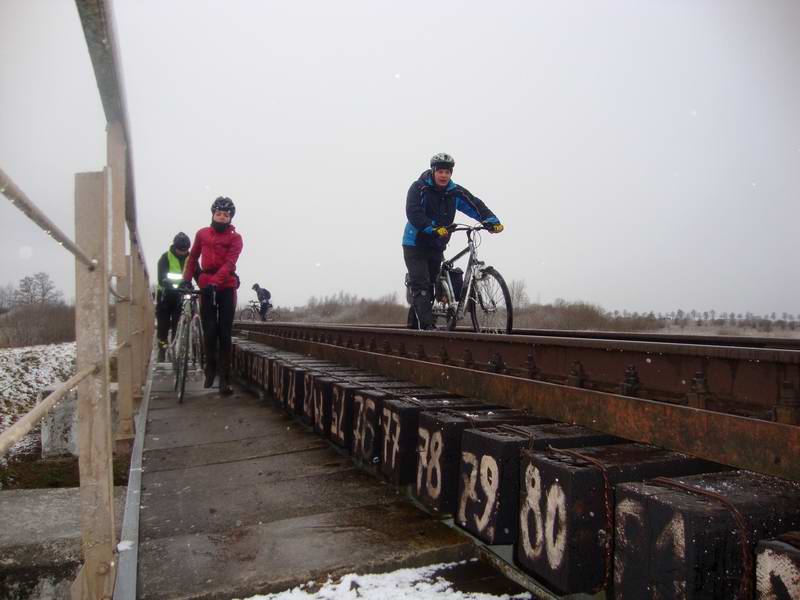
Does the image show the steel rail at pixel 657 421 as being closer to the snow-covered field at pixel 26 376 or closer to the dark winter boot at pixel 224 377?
the dark winter boot at pixel 224 377

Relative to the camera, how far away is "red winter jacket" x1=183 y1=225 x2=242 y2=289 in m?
6.73

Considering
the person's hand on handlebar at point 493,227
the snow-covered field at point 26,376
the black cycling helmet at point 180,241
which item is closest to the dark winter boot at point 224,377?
the snow-covered field at point 26,376

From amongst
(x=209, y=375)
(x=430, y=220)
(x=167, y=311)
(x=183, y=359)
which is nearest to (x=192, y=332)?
(x=209, y=375)

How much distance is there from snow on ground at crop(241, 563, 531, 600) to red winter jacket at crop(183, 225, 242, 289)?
16.2 ft

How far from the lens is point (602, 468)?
189 centimetres

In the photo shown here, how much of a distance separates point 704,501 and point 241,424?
4.23m

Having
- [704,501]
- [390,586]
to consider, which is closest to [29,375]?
[390,586]

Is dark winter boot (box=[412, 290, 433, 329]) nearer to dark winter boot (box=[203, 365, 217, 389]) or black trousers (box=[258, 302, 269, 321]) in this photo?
dark winter boot (box=[203, 365, 217, 389])

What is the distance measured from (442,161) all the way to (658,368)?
4029 millimetres

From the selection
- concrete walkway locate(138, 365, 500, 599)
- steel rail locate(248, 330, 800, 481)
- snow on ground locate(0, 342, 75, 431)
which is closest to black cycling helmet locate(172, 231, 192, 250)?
snow on ground locate(0, 342, 75, 431)

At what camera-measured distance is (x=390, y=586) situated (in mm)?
2211

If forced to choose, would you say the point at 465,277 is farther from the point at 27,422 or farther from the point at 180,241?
the point at 27,422

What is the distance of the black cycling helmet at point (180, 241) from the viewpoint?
9.01m

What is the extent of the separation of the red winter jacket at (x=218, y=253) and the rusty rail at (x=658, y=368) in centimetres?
291
